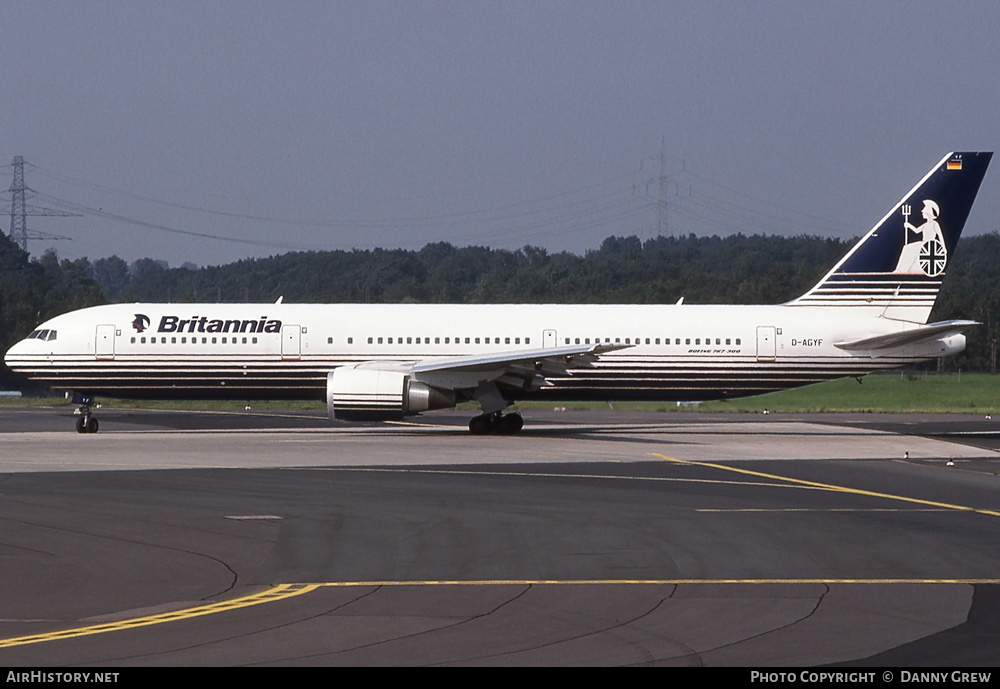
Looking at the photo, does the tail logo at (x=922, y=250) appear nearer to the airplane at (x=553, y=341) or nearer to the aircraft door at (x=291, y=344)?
the airplane at (x=553, y=341)

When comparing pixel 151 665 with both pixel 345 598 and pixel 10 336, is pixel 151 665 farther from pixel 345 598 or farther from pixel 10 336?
pixel 10 336

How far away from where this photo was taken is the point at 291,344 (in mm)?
35531

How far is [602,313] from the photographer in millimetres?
37312

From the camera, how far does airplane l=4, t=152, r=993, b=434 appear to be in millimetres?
35625

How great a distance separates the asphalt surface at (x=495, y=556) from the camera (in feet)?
32.9

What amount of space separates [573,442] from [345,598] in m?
21.1

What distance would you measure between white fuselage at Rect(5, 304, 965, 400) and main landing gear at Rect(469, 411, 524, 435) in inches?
37.0

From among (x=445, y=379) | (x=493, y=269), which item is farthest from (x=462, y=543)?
(x=493, y=269)

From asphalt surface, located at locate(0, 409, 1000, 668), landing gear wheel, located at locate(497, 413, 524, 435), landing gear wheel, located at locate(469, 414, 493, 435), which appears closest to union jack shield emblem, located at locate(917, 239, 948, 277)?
asphalt surface, located at locate(0, 409, 1000, 668)

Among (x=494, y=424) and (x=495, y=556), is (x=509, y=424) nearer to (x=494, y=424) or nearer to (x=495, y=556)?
(x=494, y=424)

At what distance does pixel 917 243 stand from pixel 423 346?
626 inches

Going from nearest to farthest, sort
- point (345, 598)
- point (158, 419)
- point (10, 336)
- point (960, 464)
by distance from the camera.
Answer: point (345, 598)
point (960, 464)
point (158, 419)
point (10, 336)

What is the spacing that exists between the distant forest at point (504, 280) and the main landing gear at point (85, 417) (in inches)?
1268

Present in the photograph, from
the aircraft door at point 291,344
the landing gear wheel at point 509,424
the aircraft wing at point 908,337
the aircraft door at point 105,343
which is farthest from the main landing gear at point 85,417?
the aircraft wing at point 908,337
